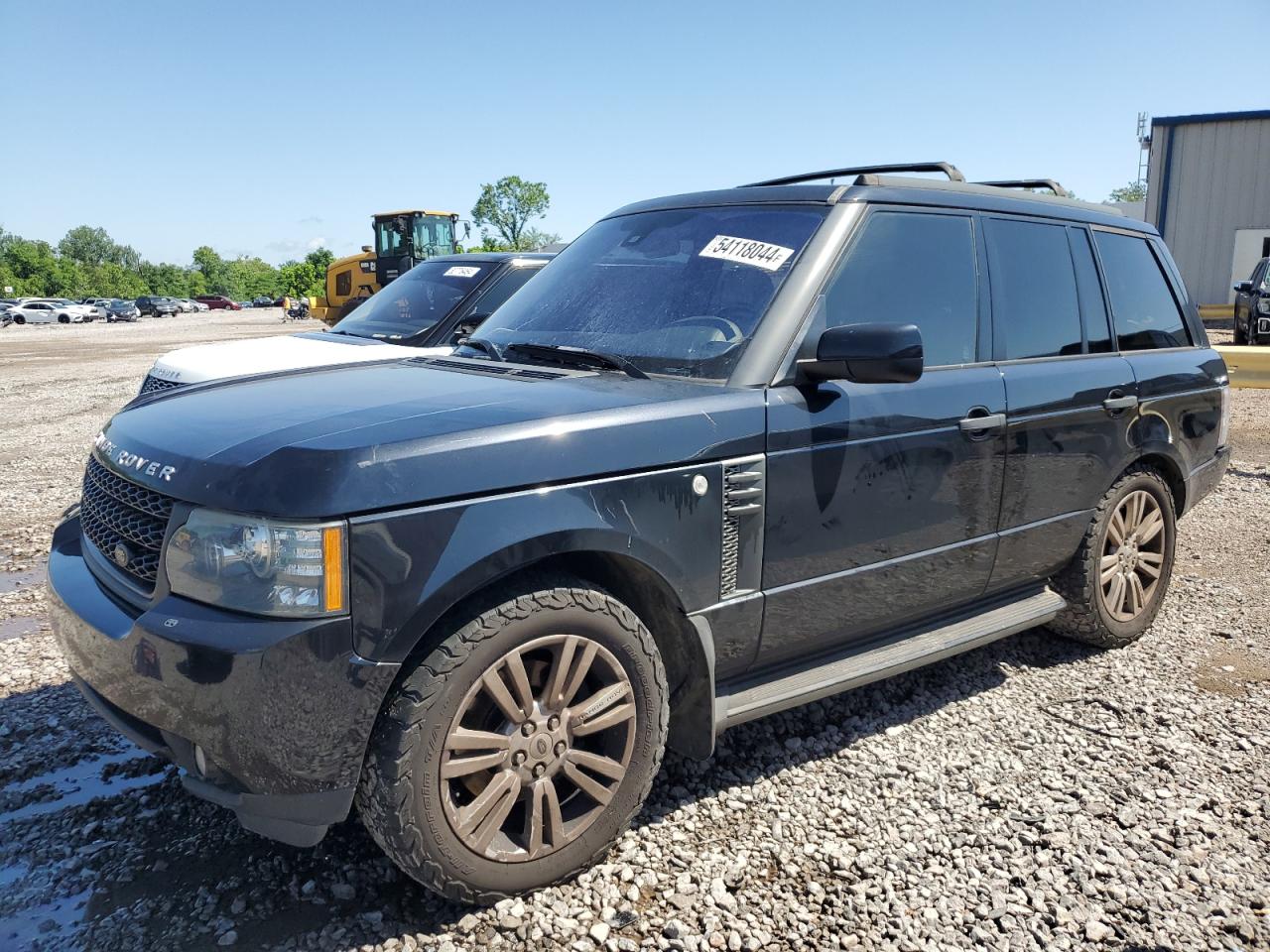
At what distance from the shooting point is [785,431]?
2961mm

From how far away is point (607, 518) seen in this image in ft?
8.53

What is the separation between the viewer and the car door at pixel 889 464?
303 centimetres

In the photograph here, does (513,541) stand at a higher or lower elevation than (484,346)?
lower

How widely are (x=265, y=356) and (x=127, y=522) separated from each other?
4.29 m

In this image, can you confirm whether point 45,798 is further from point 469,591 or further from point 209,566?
point 469,591

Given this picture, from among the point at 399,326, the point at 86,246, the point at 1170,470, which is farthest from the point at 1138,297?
the point at 86,246

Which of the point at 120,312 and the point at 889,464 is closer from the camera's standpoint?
the point at 889,464

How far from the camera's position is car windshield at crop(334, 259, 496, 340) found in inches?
287

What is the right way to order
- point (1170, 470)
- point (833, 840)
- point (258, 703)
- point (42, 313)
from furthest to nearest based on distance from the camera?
1. point (42, 313)
2. point (1170, 470)
3. point (833, 840)
4. point (258, 703)

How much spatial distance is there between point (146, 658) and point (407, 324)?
205 inches

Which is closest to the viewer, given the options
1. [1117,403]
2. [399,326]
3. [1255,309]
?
[1117,403]

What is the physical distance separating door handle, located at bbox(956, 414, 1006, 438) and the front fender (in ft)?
3.74

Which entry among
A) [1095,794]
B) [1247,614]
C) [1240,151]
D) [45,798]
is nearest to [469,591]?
[45,798]

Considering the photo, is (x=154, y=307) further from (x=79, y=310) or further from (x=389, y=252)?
(x=389, y=252)
